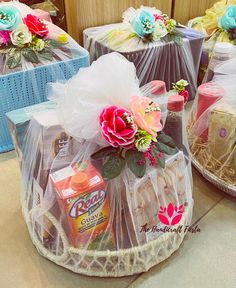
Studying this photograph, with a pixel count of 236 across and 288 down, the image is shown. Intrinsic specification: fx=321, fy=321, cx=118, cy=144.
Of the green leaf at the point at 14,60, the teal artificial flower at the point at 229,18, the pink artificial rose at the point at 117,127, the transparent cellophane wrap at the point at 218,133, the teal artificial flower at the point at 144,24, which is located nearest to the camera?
the pink artificial rose at the point at 117,127

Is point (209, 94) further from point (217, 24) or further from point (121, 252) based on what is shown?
point (217, 24)

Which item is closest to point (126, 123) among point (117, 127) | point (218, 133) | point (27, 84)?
point (117, 127)

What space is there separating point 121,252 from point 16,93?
0.54 meters

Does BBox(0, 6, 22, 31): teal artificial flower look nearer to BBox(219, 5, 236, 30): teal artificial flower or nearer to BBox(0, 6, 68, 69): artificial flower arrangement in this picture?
BBox(0, 6, 68, 69): artificial flower arrangement

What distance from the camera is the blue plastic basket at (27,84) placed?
0.85 metres

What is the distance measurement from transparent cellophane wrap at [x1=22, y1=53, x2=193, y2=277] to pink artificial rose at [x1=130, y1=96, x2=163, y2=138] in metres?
0.02

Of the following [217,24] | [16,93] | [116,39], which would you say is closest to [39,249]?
[16,93]

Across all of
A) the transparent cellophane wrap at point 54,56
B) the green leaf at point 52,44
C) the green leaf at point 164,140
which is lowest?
the green leaf at point 164,140

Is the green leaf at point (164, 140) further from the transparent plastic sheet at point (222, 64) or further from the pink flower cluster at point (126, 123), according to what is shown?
the transparent plastic sheet at point (222, 64)

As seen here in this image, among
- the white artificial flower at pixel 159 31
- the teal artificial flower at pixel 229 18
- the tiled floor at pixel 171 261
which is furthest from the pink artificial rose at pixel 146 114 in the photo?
the teal artificial flower at pixel 229 18

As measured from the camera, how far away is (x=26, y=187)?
24.8 inches

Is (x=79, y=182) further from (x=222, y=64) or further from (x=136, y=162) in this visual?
(x=222, y=64)

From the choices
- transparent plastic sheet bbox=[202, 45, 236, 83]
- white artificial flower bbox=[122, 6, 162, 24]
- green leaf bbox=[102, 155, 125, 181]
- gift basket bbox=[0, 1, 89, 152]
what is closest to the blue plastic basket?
gift basket bbox=[0, 1, 89, 152]

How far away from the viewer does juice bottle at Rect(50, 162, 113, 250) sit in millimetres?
506
